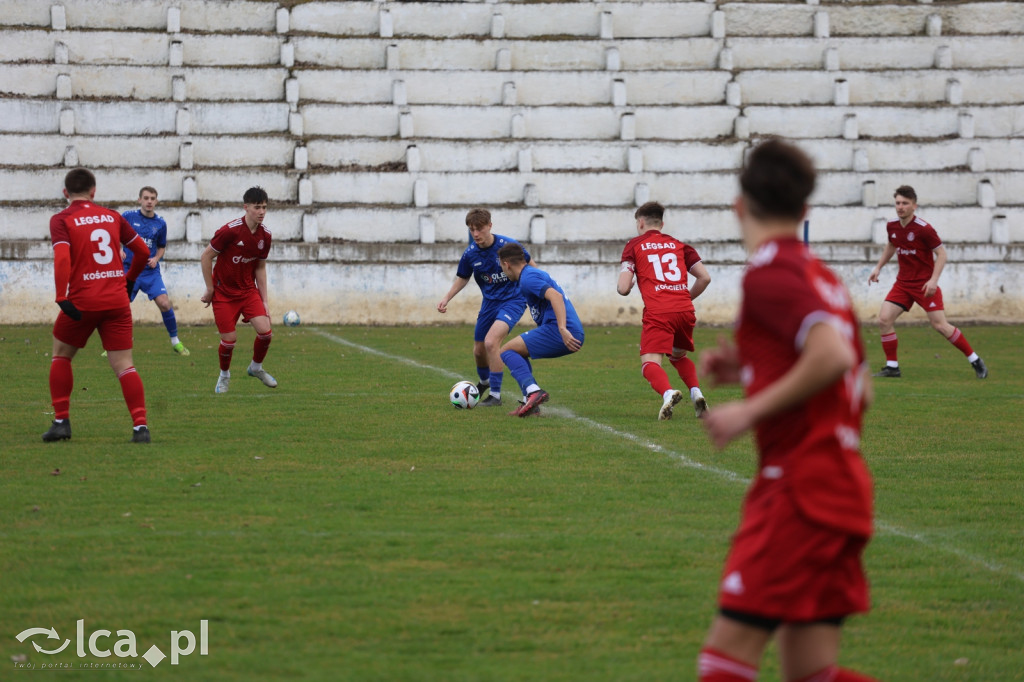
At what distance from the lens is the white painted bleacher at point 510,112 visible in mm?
25828

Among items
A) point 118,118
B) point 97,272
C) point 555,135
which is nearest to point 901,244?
point 97,272

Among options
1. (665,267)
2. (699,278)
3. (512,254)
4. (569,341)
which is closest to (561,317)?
(569,341)

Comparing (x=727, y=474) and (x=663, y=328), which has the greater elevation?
(x=663, y=328)

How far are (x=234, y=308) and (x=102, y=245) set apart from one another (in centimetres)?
417

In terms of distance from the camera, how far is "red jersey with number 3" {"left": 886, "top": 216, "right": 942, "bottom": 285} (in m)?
15.6

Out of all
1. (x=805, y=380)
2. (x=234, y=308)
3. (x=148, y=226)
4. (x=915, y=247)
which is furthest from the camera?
(x=148, y=226)

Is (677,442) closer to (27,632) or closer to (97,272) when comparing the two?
(97,272)

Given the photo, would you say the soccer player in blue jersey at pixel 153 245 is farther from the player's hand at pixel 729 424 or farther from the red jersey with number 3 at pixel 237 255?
the player's hand at pixel 729 424

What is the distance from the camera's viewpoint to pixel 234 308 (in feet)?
43.8

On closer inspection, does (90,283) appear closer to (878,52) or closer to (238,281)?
(238,281)

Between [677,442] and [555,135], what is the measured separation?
720 inches

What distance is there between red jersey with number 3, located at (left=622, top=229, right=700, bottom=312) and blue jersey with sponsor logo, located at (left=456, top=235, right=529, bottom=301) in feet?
5.97

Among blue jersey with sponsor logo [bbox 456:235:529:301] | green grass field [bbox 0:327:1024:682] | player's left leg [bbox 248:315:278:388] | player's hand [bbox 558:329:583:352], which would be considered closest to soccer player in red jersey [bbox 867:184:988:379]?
green grass field [bbox 0:327:1024:682]

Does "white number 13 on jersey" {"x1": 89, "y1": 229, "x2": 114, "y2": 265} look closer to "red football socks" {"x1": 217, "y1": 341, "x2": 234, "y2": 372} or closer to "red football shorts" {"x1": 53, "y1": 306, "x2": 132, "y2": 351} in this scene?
"red football shorts" {"x1": 53, "y1": 306, "x2": 132, "y2": 351}
